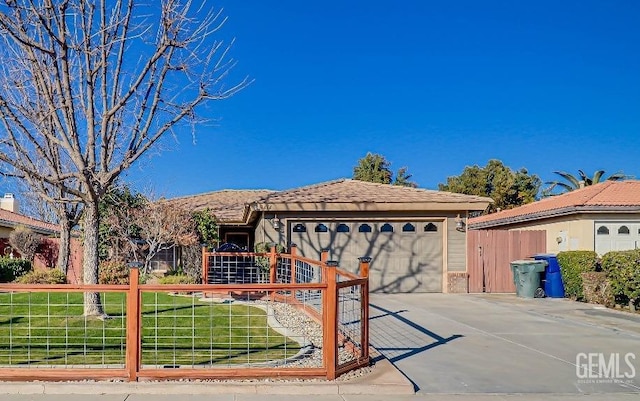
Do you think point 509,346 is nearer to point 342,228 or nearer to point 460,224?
point 460,224

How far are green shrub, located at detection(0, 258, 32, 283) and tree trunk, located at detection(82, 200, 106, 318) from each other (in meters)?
10.6

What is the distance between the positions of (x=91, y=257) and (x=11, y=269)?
1154 centimetres

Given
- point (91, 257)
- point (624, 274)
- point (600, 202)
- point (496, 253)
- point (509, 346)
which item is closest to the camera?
point (509, 346)

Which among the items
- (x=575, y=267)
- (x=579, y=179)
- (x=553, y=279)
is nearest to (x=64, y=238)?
(x=553, y=279)

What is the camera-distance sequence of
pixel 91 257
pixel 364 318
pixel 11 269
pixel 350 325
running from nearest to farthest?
pixel 364 318 → pixel 350 325 → pixel 91 257 → pixel 11 269

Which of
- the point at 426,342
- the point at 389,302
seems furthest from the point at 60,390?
the point at 389,302

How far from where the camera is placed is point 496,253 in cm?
1748

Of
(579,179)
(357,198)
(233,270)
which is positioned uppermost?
(579,179)

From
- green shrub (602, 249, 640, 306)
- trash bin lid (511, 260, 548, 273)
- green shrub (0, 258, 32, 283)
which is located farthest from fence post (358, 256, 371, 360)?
green shrub (0, 258, 32, 283)

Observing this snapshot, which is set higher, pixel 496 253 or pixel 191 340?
pixel 496 253

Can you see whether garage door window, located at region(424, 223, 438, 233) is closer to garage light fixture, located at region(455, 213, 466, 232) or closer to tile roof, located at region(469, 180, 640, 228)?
garage light fixture, located at region(455, 213, 466, 232)

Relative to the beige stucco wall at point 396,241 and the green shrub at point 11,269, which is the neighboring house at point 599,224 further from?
the green shrub at point 11,269

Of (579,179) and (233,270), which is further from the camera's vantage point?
(579,179)

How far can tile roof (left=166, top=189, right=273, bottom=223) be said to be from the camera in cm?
2300
